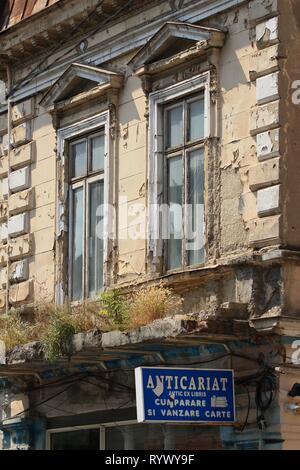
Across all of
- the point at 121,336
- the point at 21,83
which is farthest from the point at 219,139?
the point at 21,83

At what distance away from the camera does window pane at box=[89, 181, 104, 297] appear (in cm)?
1781

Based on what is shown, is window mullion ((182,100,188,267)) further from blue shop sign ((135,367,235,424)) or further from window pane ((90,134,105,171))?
blue shop sign ((135,367,235,424))

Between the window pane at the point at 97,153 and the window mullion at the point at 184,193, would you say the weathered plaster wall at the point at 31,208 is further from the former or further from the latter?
the window mullion at the point at 184,193

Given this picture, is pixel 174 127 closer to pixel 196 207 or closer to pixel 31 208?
pixel 196 207

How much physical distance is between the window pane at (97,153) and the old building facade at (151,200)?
0.02 meters

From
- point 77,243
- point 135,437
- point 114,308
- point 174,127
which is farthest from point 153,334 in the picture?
point 77,243

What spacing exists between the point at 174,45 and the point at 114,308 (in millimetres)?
3223

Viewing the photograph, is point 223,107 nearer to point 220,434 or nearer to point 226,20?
point 226,20

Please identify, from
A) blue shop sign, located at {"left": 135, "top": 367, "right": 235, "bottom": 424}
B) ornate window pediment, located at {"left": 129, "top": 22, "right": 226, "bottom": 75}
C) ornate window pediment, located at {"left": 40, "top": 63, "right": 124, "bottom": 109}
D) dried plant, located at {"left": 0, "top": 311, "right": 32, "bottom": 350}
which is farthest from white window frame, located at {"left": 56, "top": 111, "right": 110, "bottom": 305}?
blue shop sign, located at {"left": 135, "top": 367, "right": 235, "bottom": 424}

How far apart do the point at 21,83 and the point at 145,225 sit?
12.1 ft

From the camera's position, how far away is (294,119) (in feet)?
50.0

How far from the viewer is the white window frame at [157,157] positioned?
1667 centimetres

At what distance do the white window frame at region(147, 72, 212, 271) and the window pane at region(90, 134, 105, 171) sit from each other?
1.12 meters

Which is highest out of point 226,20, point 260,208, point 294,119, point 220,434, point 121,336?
point 226,20
